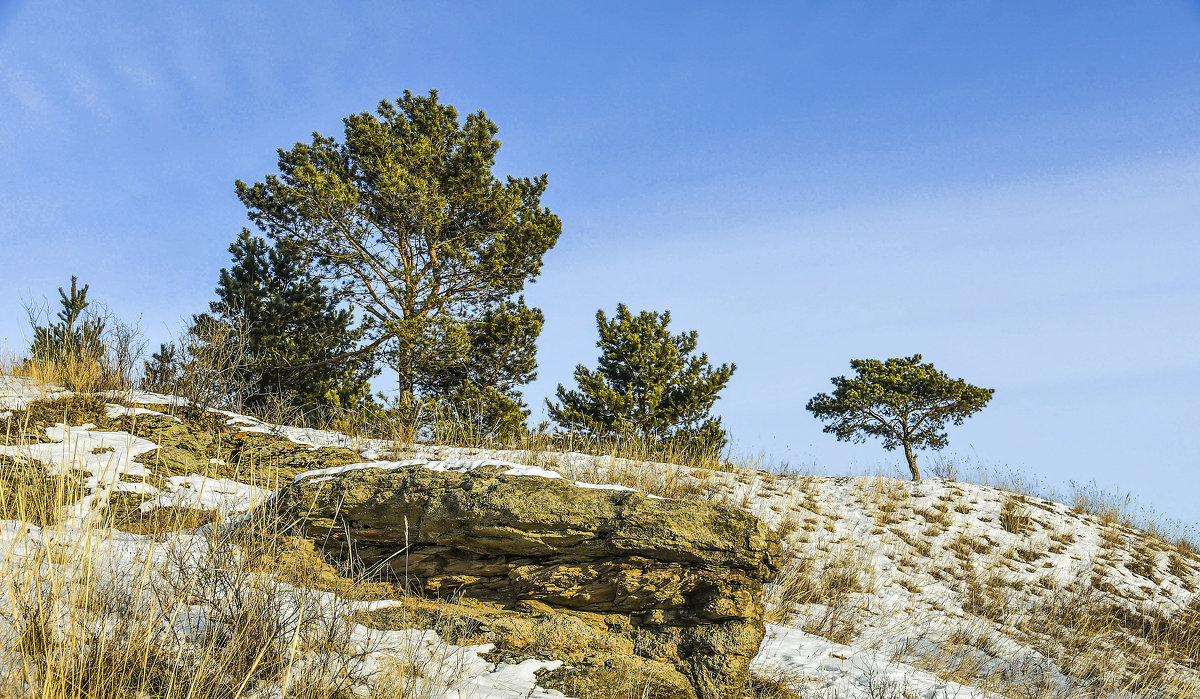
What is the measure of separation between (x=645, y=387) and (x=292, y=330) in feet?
31.1

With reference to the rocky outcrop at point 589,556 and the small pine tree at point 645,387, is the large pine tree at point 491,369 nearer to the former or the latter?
the small pine tree at point 645,387

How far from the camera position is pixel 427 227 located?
16.3 m

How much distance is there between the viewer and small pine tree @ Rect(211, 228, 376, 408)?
15.4 metres

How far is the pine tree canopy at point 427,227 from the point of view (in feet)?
50.1

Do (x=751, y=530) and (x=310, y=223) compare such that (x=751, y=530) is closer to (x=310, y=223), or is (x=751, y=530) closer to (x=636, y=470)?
(x=636, y=470)

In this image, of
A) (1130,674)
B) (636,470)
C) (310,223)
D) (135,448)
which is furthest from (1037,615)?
(310,223)

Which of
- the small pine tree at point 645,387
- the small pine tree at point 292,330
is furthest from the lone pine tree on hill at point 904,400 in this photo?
the small pine tree at point 292,330

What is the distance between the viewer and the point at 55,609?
8.74 ft

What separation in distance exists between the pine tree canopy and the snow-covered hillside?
6543 mm

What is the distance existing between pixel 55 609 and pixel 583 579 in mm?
3168

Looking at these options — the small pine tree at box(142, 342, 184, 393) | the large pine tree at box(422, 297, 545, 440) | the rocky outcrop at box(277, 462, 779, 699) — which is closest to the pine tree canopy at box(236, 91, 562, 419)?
the large pine tree at box(422, 297, 545, 440)

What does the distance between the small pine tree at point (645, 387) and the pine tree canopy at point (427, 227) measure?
1.92 meters

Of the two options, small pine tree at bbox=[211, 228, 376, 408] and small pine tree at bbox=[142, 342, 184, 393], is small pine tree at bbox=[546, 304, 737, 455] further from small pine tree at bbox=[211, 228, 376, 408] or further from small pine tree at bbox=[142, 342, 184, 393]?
small pine tree at bbox=[142, 342, 184, 393]

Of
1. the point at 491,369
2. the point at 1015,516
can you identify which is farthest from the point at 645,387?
the point at 1015,516
